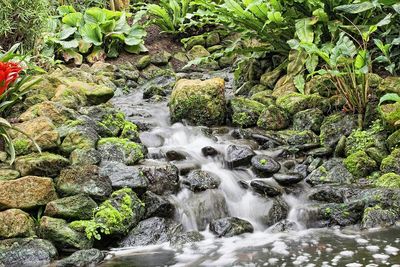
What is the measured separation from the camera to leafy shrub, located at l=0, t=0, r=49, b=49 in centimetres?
739

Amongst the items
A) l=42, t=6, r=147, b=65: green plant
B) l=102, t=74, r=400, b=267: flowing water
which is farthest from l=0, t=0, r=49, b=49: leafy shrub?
l=42, t=6, r=147, b=65: green plant

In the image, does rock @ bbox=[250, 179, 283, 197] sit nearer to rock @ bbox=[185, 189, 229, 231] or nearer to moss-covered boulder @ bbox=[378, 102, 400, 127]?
rock @ bbox=[185, 189, 229, 231]

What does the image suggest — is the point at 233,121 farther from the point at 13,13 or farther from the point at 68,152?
the point at 13,13

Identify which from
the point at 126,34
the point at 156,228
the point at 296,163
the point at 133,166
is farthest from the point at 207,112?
the point at 126,34

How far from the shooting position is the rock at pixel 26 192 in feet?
16.6

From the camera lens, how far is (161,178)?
598 centimetres

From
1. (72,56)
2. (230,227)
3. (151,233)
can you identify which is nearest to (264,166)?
(230,227)

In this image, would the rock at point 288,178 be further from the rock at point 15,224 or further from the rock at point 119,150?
the rock at point 15,224

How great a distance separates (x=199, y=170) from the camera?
636cm

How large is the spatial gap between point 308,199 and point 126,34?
7755 mm

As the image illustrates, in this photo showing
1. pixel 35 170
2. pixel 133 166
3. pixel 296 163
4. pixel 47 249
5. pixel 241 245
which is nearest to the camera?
pixel 47 249

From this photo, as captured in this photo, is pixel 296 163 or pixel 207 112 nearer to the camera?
pixel 296 163

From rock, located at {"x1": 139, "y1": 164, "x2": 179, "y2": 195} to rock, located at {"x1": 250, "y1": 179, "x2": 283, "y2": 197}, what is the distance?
93cm

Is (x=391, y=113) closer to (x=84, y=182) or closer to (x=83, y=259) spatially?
(x=84, y=182)
